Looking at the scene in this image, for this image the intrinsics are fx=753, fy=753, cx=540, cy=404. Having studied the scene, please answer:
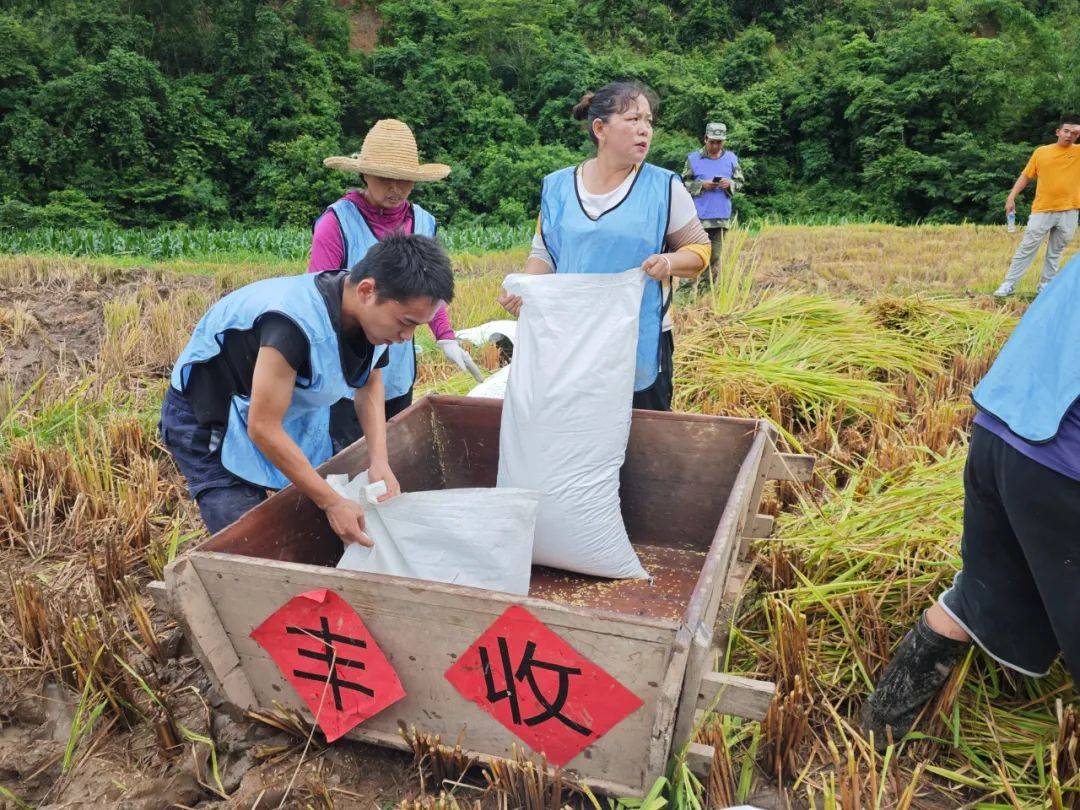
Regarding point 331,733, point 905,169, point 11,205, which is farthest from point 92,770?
point 905,169

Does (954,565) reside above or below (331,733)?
above

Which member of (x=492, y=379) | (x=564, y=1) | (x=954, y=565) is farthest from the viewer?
(x=564, y=1)

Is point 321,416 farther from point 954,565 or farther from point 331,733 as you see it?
point 954,565

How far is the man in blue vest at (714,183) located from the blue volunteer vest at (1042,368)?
475 centimetres

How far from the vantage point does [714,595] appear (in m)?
1.58

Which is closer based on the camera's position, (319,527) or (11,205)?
(319,527)

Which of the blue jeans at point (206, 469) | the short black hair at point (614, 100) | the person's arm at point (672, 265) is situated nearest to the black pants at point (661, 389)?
the person's arm at point (672, 265)

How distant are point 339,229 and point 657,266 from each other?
41.6 inches

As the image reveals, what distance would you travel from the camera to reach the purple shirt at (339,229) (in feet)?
8.05

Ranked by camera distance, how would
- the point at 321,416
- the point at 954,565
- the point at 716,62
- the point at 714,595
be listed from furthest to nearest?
the point at 716,62 → the point at 321,416 → the point at 954,565 → the point at 714,595

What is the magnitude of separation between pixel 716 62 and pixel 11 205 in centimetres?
2015

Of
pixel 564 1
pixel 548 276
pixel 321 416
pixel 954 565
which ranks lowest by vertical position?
pixel 954 565

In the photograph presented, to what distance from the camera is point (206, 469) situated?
1926mm

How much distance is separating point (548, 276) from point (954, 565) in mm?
1306
